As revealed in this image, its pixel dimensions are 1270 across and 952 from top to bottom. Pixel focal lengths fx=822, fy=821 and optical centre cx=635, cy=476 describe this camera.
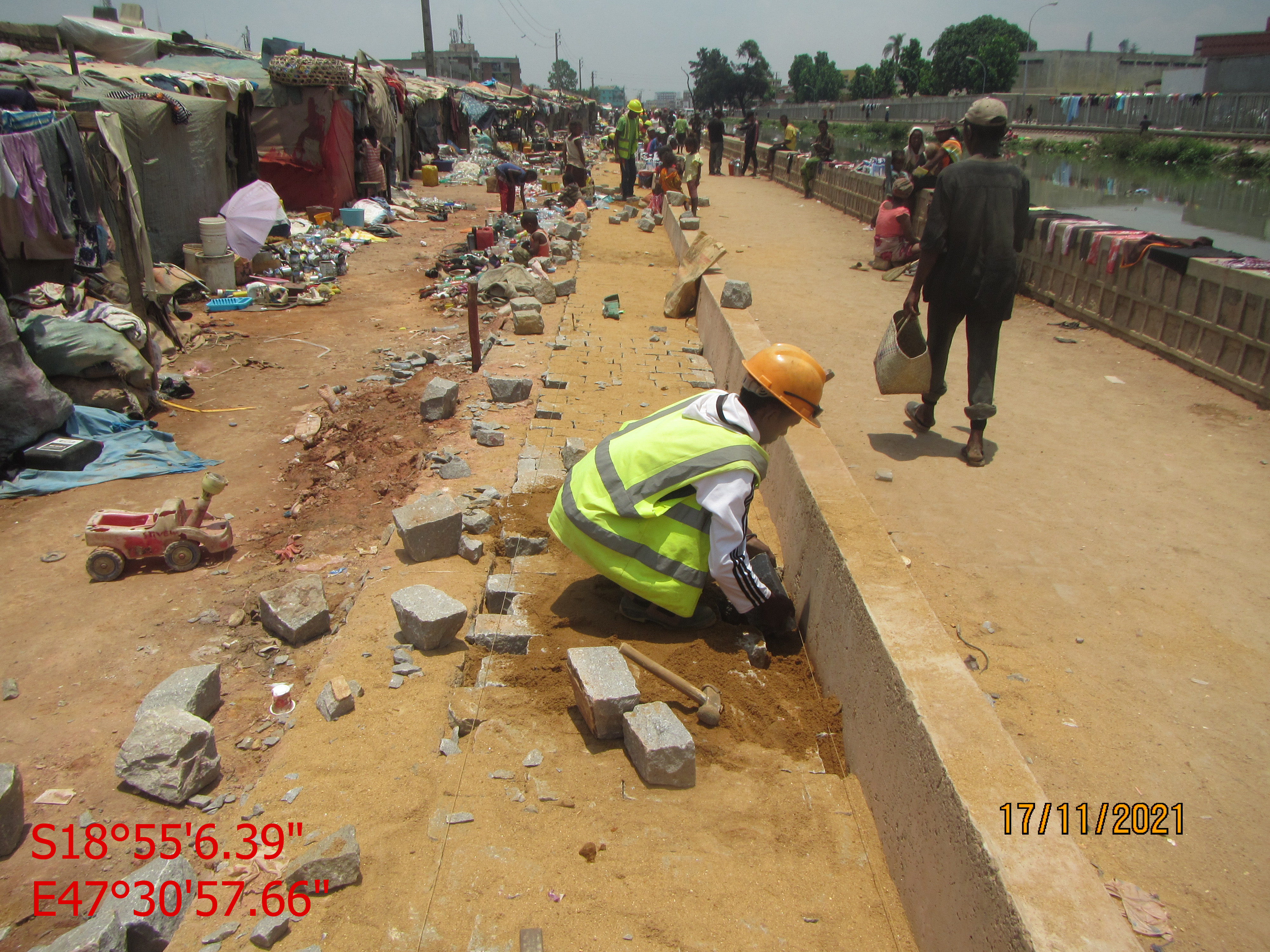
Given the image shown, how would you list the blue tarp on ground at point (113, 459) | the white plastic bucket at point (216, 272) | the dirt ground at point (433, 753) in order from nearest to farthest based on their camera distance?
the dirt ground at point (433, 753) < the blue tarp on ground at point (113, 459) < the white plastic bucket at point (216, 272)

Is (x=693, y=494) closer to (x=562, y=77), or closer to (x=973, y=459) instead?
(x=973, y=459)

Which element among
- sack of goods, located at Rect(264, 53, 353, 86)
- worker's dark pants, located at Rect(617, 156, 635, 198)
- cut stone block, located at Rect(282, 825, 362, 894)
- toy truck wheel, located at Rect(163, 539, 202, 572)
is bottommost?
toy truck wheel, located at Rect(163, 539, 202, 572)

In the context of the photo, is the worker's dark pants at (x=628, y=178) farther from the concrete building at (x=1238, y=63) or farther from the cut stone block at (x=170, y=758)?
the concrete building at (x=1238, y=63)

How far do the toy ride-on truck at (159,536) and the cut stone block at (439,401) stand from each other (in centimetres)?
183

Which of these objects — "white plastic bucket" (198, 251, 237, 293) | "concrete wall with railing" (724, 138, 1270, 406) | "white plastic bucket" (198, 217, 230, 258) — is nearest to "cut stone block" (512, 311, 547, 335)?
"white plastic bucket" (198, 251, 237, 293)

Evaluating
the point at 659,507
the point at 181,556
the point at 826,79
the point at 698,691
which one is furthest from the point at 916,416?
the point at 826,79

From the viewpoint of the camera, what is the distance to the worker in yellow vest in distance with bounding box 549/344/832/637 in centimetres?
312

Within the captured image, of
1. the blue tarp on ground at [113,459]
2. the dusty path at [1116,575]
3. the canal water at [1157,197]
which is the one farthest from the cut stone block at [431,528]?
the canal water at [1157,197]

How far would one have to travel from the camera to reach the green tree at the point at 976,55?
71.4 metres

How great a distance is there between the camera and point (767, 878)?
235 cm

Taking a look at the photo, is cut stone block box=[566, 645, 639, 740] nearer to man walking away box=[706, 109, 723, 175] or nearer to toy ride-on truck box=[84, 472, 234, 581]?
toy ride-on truck box=[84, 472, 234, 581]

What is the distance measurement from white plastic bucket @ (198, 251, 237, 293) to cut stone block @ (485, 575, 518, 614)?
8.98m

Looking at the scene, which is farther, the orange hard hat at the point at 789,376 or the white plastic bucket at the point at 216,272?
the white plastic bucket at the point at 216,272

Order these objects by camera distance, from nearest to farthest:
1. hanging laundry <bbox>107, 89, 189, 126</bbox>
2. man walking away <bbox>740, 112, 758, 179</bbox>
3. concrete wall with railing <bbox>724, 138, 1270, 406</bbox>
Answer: concrete wall with railing <bbox>724, 138, 1270, 406</bbox>
hanging laundry <bbox>107, 89, 189, 126</bbox>
man walking away <bbox>740, 112, 758, 179</bbox>
